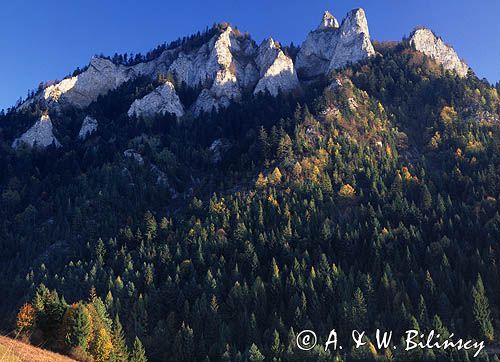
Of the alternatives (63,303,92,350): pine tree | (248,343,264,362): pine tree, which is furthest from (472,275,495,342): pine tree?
(63,303,92,350): pine tree

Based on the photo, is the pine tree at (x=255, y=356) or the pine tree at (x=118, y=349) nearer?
the pine tree at (x=118, y=349)

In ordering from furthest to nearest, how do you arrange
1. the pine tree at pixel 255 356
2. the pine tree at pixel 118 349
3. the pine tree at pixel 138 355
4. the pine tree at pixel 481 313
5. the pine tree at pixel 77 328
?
the pine tree at pixel 481 313 → the pine tree at pixel 138 355 → the pine tree at pixel 255 356 → the pine tree at pixel 118 349 → the pine tree at pixel 77 328

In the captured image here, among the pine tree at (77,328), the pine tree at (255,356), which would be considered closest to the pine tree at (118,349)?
the pine tree at (77,328)

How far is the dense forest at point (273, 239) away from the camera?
88.4 metres

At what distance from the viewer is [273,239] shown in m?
122

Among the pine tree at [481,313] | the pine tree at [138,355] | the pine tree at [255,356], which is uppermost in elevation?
the pine tree at [481,313]

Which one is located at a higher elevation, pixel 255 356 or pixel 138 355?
pixel 255 356

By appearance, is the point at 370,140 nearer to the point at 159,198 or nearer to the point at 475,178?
the point at 475,178

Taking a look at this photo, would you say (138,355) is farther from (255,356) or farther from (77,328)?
(255,356)

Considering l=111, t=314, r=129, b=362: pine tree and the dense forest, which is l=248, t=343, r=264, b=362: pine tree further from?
l=111, t=314, r=129, b=362: pine tree

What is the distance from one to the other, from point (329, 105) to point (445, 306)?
11737 centimetres

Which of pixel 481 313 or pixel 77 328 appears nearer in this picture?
pixel 77 328

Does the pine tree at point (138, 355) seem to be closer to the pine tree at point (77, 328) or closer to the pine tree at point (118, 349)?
the pine tree at point (118, 349)

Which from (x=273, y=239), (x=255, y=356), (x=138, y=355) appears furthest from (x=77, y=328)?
(x=273, y=239)
